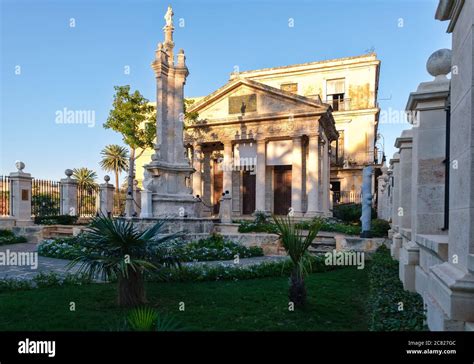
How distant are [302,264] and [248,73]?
2958 cm

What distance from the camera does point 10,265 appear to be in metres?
8.93

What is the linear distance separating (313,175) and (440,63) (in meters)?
16.7

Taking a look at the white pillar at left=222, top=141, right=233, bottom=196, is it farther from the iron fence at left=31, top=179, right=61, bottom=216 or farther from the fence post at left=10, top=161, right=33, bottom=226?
the fence post at left=10, top=161, right=33, bottom=226

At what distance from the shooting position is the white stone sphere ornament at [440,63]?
4.27m

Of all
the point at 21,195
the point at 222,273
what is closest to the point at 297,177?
the point at 222,273

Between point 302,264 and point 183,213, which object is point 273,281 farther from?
point 183,213

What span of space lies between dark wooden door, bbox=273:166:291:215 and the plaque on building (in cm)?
491

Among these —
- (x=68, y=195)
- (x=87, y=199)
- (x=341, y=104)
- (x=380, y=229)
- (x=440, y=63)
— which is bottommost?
(x=380, y=229)

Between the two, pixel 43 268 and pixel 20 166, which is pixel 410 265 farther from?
pixel 20 166

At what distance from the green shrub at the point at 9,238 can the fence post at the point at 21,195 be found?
104 centimetres

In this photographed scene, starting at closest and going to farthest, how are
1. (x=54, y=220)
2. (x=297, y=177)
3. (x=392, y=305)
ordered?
(x=392, y=305) → (x=54, y=220) → (x=297, y=177)

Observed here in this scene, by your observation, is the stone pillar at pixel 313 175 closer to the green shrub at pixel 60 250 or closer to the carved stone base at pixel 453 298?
the green shrub at pixel 60 250

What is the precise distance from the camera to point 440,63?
434 cm
